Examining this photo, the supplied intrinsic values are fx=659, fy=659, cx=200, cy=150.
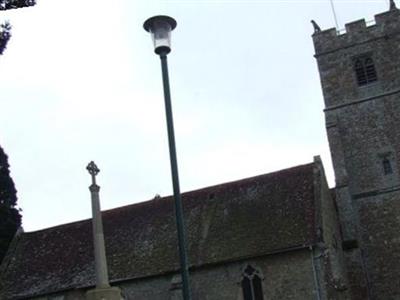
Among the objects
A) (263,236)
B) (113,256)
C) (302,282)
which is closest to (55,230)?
(113,256)

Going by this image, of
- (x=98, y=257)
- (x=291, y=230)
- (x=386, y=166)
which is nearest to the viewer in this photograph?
(x=98, y=257)

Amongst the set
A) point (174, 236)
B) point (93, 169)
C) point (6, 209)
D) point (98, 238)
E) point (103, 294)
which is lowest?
point (103, 294)

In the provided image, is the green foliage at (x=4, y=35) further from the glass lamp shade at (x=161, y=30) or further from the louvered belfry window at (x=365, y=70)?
the louvered belfry window at (x=365, y=70)

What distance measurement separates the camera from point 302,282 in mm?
25797

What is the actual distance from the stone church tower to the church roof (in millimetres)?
2965

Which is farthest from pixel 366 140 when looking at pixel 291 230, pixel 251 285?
pixel 251 285

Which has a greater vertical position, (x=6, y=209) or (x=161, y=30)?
(x=6, y=209)

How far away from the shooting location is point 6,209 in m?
36.8

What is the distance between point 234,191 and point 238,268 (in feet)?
14.9

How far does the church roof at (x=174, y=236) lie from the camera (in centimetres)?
2739

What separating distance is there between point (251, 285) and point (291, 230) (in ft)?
9.06

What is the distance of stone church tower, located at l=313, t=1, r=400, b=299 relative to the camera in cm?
2934

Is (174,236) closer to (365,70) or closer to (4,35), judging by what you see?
(365,70)

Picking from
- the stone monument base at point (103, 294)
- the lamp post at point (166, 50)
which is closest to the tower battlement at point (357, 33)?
the stone monument base at point (103, 294)
